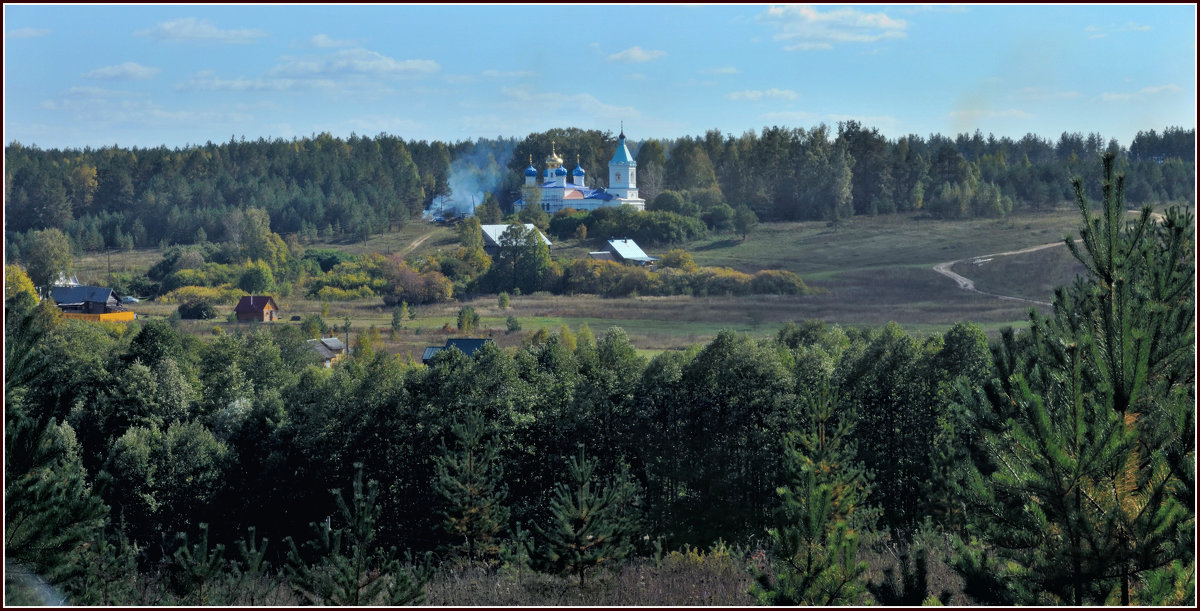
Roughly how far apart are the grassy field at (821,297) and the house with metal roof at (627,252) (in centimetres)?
133

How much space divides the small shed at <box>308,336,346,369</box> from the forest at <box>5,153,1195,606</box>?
3.39ft

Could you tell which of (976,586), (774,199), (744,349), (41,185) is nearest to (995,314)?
(744,349)

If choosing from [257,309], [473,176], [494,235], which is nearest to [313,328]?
[257,309]

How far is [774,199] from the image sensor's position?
69.0m

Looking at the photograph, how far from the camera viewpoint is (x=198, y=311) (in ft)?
152

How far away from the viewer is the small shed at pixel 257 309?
4462cm

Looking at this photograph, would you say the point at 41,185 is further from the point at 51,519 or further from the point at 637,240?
the point at 51,519

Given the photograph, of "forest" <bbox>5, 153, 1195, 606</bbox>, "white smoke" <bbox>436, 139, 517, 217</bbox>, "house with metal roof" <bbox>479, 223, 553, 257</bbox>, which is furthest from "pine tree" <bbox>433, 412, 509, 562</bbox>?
"white smoke" <bbox>436, 139, 517, 217</bbox>

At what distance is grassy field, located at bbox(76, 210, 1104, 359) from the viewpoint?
40562mm

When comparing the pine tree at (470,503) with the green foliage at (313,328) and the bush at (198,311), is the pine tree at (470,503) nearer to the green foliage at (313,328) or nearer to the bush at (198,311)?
the green foliage at (313,328)

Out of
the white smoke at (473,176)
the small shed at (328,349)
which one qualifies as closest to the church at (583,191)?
the white smoke at (473,176)

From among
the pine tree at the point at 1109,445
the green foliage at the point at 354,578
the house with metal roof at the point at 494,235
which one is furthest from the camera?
the house with metal roof at the point at 494,235

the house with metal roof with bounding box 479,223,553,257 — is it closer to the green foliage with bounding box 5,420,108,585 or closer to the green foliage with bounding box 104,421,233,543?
the green foliage with bounding box 104,421,233,543

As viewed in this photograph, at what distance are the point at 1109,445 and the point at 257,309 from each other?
41887mm
